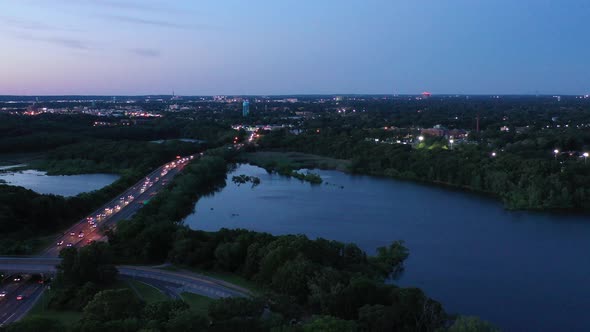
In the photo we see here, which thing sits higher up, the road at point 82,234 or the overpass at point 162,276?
the overpass at point 162,276

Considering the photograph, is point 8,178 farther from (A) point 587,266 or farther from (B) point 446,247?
(A) point 587,266

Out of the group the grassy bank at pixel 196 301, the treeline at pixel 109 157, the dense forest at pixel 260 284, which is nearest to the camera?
the dense forest at pixel 260 284

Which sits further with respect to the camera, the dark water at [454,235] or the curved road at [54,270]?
the dark water at [454,235]

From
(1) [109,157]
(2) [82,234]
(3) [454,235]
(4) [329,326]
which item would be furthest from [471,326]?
(1) [109,157]

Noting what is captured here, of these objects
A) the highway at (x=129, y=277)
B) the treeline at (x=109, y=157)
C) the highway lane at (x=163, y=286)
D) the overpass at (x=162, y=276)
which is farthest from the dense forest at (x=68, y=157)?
the highway lane at (x=163, y=286)

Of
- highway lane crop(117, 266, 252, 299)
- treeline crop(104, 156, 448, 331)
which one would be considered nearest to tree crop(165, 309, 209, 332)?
treeline crop(104, 156, 448, 331)

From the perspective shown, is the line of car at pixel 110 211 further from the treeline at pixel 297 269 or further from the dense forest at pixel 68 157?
the treeline at pixel 297 269
